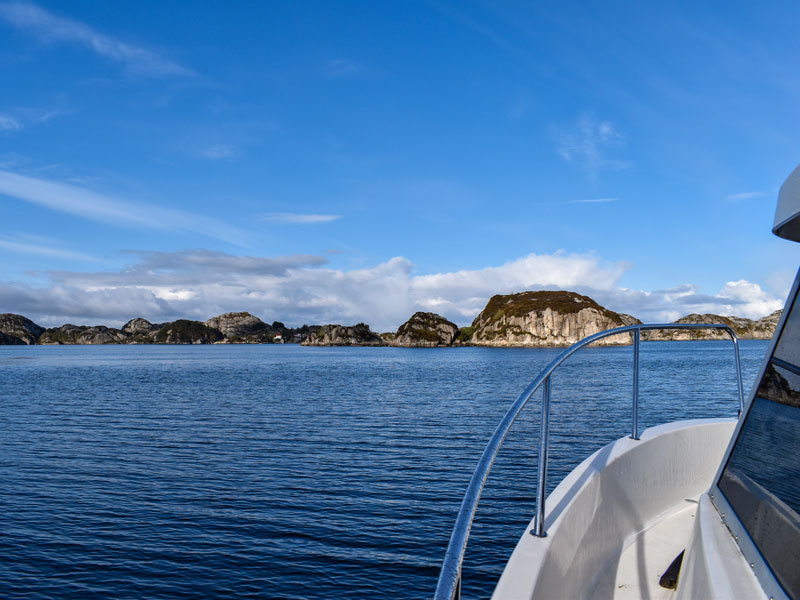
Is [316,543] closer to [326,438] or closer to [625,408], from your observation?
[326,438]

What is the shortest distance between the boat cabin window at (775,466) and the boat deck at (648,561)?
3.96ft

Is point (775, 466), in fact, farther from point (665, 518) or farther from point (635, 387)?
point (665, 518)

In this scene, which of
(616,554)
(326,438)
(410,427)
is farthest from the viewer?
(410,427)

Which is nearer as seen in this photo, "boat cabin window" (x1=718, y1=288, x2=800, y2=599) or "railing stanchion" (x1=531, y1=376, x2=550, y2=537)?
"boat cabin window" (x1=718, y1=288, x2=800, y2=599)

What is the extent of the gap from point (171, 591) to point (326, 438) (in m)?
14.4

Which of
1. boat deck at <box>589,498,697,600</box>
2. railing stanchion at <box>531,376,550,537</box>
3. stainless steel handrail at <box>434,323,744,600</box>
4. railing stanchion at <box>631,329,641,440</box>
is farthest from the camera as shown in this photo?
railing stanchion at <box>631,329,641,440</box>

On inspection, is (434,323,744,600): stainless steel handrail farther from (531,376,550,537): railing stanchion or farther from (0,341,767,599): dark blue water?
(0,341,767,599): dark blue water

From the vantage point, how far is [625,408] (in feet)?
113

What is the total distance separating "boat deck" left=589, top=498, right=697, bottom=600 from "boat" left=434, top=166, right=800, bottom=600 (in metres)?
0.01

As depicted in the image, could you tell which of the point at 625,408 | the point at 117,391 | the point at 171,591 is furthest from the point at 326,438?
the point at 117,391

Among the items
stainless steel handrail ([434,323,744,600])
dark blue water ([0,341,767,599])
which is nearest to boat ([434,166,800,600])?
stainless steel handrail ([434,323,744,600])

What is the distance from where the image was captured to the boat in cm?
240

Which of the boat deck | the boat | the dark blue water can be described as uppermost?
the boat

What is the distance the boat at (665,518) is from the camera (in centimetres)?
240
